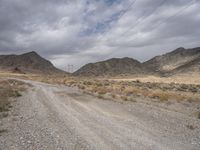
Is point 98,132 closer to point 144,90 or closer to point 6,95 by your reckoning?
point 6,95

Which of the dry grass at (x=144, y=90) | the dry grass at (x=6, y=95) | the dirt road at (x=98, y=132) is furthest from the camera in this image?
the dry grass at (x=144, y=90)

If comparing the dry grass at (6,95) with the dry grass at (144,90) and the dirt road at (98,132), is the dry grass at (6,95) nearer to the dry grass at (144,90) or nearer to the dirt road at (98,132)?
the dirt road at (98,132)

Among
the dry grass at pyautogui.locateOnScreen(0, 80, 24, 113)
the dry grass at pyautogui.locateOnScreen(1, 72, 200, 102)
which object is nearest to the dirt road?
the dry grass at pyautogui.locateOnScreen(0, 80, 24, 113)

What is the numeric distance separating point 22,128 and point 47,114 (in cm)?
309

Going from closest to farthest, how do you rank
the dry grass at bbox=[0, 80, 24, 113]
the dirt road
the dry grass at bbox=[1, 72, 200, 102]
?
the dirt road → the dry grass at bbox=[0, 80, 24, 113] → the dry grass at bbox=[1, 72, 200, 102]

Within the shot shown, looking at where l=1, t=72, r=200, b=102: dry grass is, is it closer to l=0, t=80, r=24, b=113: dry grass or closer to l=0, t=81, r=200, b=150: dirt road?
l=0, t=80, r=24, b=113: dry grass

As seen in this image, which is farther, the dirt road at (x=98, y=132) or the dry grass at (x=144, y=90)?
the dry grass at (x=144, y=90)

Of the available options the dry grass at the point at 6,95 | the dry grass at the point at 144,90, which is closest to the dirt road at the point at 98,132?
the dry grass at the point at 6,95

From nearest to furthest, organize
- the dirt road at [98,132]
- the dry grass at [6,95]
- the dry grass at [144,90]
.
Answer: the dirt road at [98,132] → the dry grass at [6,95] → the dry grass at [144,90]

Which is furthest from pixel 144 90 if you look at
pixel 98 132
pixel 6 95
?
pixel 98 132

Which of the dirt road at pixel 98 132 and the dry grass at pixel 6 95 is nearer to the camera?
the dirt road at pixel 98 132

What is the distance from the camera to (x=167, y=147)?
6875 millimetres

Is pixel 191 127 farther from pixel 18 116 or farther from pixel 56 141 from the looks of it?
pixel 18 116

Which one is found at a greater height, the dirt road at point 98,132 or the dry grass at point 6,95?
the dry grass at point 6,95
